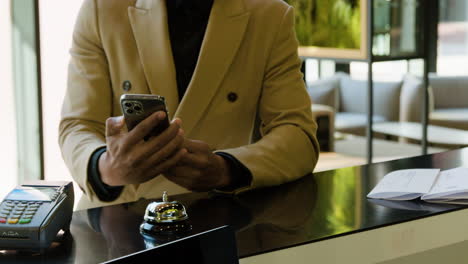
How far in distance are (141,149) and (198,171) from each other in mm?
174

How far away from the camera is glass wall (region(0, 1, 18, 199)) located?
3.99 m

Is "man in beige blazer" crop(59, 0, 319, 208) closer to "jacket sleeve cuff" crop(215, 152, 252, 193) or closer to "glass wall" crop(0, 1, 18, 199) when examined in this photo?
"jacket sleeve cuff" crop(215, 152, 252, 193)

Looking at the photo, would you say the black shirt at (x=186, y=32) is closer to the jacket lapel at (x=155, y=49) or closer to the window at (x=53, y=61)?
the jacket lapel at (x=155, y=49)

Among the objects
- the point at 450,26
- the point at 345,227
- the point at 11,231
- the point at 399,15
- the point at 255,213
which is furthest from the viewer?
the point at 450,26

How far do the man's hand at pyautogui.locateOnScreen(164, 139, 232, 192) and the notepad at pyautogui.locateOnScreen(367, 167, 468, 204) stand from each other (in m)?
0.36

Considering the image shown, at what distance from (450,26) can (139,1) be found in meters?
5.50

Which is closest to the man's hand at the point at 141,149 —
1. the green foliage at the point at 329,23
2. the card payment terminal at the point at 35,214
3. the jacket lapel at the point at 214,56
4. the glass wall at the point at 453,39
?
the card payment terminal at the point at 35,214

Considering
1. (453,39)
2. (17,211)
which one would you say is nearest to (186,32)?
(17,211)

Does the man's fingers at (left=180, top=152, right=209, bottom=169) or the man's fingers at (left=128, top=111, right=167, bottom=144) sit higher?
the man's fingers at (left=128, top=111, right=167, bottom=144)

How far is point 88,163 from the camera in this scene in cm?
181

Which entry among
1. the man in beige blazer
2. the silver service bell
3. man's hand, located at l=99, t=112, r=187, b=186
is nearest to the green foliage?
the man in beige blazer

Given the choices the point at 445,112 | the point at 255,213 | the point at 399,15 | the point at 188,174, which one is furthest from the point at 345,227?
the point at 445,112

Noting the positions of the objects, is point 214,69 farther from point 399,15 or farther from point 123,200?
point 399,15

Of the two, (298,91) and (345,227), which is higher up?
(298,91)
